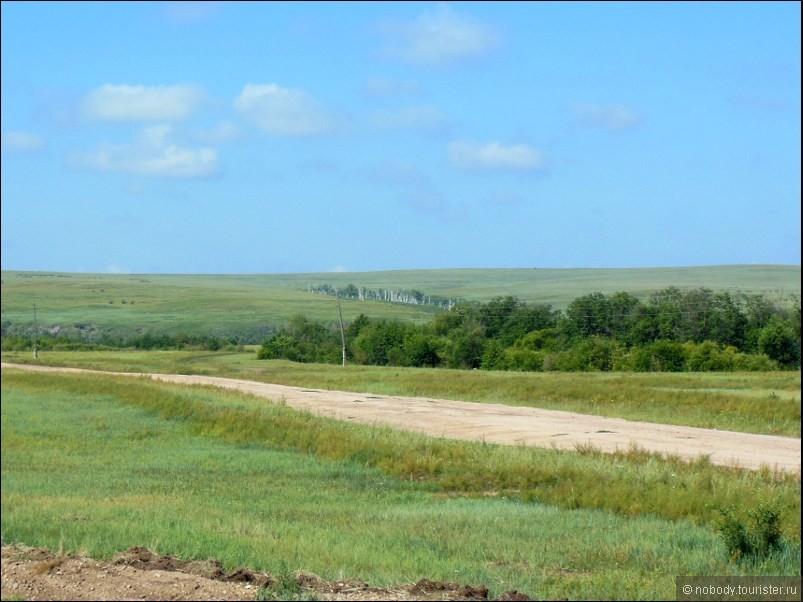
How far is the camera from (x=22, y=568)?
24.0ft

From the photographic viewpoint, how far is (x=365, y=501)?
14836 mm

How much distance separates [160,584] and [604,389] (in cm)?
3480

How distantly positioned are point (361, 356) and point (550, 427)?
45.2 m

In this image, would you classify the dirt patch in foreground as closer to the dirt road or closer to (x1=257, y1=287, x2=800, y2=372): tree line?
the dirt road

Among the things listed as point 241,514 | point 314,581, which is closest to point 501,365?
point 241,514

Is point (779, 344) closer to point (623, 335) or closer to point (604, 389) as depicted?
point (623, 335)

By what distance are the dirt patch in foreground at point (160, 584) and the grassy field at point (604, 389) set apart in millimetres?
16894

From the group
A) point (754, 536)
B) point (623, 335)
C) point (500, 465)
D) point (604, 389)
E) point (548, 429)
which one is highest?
point (754, 536)

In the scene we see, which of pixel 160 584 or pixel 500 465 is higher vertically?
pixel 160 584

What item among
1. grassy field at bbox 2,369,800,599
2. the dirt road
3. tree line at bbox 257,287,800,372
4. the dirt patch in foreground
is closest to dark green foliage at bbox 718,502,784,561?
grassy field at bbox 2,369,800,599

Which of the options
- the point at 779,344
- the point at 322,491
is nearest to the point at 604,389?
the point at 779,344

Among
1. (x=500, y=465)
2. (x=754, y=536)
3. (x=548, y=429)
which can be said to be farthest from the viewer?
(x=548, y=429)

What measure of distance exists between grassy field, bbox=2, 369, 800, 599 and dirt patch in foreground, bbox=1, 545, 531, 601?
0.37 m

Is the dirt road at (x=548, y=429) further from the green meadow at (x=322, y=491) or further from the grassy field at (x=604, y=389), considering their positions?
the grassy field at (x=604, y=389)
